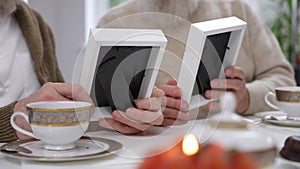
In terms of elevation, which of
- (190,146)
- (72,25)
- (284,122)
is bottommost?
(284,122)

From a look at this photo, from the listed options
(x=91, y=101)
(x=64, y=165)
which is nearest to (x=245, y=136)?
(x=64, y=165)

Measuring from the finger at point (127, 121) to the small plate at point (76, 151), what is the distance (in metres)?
0.07

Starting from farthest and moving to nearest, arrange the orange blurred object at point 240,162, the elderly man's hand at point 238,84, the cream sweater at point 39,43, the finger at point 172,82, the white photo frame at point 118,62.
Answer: the cream sweater at point 39,43 < the elderly man's hand at point 238,84 < the finger at point 172,82 < the white photo frame at point 118,62 < the orange blurred object at point 240,162

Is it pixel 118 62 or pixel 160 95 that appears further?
pixel 160 95

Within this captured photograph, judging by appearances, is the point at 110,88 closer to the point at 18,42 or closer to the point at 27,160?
the point at 27,160

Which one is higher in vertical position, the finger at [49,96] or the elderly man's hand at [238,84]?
the finger at [49,96]

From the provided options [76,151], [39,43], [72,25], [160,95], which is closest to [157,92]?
[160,95]

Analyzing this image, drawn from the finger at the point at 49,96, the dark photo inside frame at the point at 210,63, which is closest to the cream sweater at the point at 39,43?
the finger at the point at 49,96

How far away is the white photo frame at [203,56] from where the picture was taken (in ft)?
2.82

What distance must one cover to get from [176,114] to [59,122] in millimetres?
302

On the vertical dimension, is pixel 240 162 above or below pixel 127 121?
above

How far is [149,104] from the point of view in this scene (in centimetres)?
83

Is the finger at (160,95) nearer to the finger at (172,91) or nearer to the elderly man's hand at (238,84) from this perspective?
the finger at (172,91)

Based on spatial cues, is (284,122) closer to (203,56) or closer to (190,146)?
(203,56)
